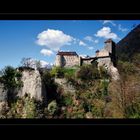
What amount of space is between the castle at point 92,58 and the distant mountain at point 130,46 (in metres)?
0.36

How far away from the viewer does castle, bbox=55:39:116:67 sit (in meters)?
9.62

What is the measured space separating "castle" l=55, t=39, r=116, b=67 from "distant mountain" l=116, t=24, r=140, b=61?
36 centimetres

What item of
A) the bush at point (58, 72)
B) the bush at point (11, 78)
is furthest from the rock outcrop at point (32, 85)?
the bush at point (58, 72)

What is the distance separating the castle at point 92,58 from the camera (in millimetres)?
9620

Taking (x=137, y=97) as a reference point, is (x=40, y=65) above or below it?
above

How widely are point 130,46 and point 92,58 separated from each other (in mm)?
1423

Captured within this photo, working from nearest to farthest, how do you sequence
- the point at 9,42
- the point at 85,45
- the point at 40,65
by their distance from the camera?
the point at 40,65
the point at 9,42
the point at 85,45

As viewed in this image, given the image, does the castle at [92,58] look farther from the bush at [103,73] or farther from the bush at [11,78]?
Answer: the bush at [11,78]

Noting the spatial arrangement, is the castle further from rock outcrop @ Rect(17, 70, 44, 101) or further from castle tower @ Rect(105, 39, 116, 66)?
rock outcrop @ Rect(17, 70, 44, 101)
